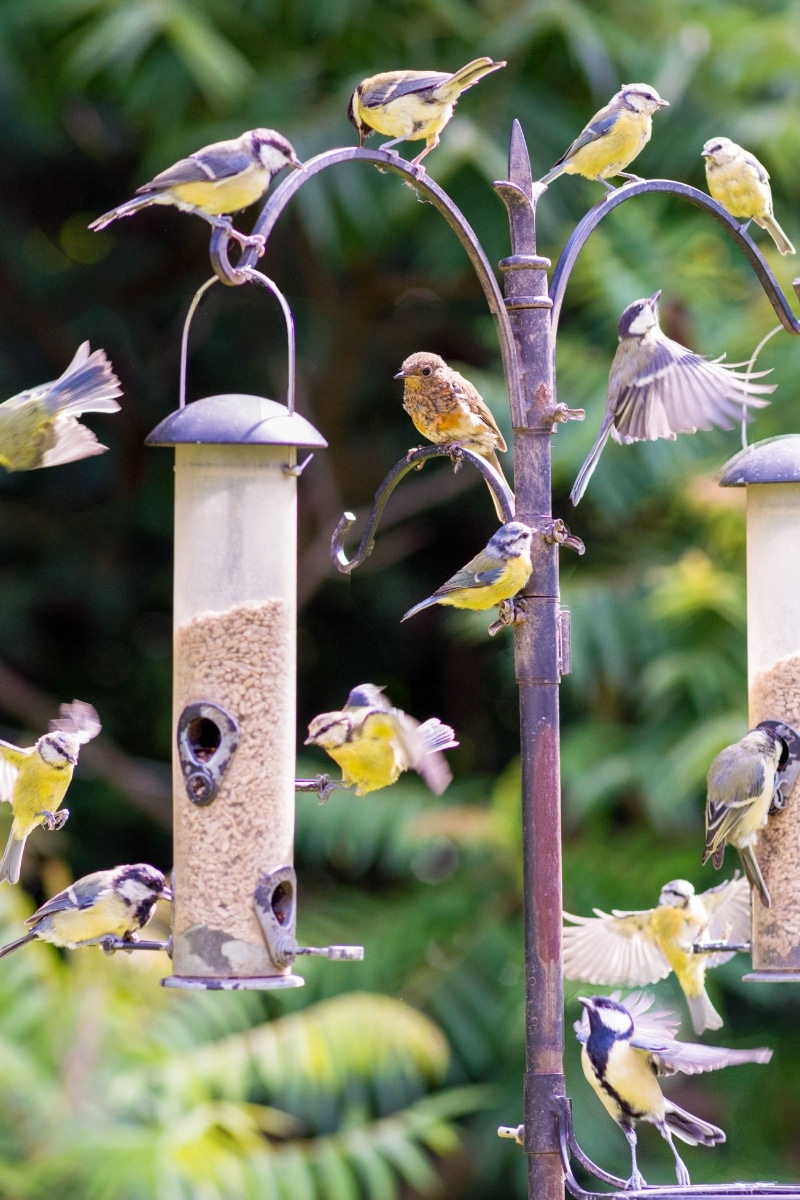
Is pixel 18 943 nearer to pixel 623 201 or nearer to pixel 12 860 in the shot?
pixel 12 860

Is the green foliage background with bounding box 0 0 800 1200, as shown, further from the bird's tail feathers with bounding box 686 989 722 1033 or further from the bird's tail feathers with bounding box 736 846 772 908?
the bird's tail feathers with bounding box 736 846 772 908

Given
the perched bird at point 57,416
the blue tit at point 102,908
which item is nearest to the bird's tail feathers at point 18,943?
the blue tit at point 102,908

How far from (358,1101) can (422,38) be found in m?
4.71

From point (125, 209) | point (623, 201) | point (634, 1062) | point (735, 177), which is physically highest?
point (735, 177)

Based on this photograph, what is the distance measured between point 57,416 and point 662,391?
1309mm

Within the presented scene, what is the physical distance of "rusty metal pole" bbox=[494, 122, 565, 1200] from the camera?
2.96 m

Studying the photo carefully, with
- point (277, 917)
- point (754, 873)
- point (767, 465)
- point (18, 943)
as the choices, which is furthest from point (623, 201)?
point (18, 943)

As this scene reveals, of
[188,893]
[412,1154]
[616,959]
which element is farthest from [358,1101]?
[188,893]

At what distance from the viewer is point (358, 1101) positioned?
7.41 metres

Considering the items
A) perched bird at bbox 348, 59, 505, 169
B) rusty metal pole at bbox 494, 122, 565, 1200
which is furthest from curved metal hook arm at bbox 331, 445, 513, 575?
perched bird at bbox 348, 59, 505, 169

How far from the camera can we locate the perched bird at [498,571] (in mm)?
2998

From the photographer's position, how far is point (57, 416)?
3.72 meters

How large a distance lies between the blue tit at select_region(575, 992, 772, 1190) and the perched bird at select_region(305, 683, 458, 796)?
65 centimetres

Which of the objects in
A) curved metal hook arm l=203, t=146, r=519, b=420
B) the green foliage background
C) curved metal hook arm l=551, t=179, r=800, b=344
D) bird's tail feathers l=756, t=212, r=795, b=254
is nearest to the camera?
curved metal hook arm l=203, t=146, r=519, b=420
